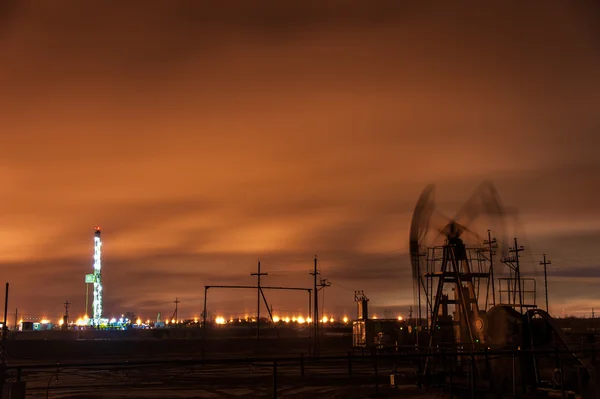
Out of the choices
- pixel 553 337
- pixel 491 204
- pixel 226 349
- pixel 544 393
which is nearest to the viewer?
pixel 544 393

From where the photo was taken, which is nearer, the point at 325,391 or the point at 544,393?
the point at 544,393

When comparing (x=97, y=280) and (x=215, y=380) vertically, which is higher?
(x=97, y=280)

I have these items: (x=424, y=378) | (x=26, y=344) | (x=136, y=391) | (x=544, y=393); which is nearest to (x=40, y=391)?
(x=136, y=391)

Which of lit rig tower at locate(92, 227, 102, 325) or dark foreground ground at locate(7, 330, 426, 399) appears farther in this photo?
lit rig tower at locate(92, 227, 102, 325)

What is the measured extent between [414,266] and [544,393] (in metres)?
8.08

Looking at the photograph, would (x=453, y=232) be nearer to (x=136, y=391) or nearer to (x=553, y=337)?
(x=553, y=337)

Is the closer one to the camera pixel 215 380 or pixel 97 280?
pixel 215 380

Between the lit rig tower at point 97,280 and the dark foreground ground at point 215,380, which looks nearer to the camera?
the dark foreground ground at point 215,380

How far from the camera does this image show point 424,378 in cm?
2144

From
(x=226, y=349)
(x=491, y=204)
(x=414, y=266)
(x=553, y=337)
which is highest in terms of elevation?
(x=491, y=204)

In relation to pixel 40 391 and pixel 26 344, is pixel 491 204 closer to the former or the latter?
pixel 40 391

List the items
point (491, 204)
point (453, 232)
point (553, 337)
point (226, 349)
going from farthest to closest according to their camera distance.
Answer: point (226, 349), point (491, 204), point (453, 232), point (553, 337)

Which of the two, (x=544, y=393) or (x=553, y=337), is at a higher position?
(x=553, y=337)

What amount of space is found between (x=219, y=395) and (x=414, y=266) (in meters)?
9.08
